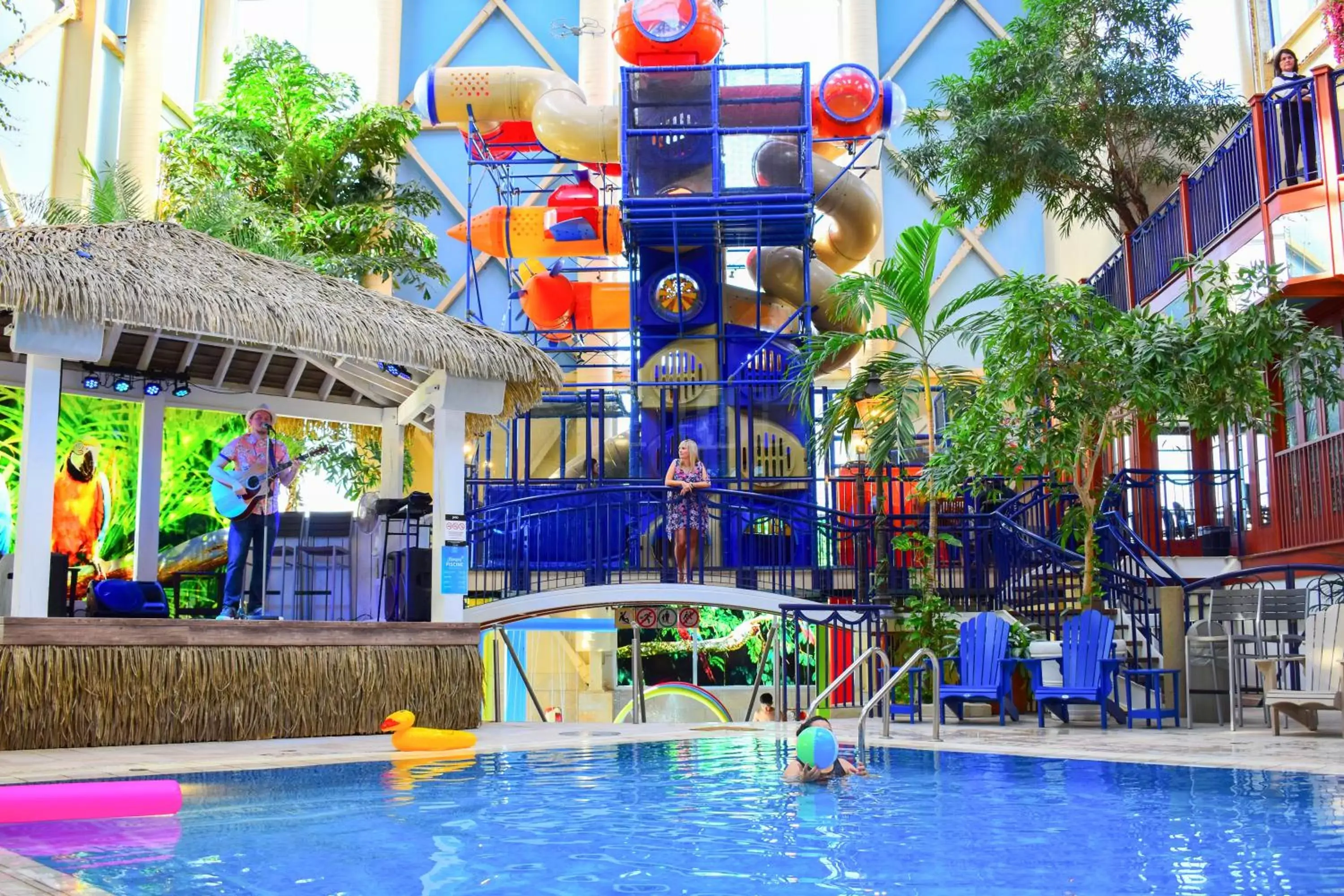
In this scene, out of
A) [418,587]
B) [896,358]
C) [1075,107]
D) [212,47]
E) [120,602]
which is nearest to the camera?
[120,602]

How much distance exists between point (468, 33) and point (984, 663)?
22248 millimetres

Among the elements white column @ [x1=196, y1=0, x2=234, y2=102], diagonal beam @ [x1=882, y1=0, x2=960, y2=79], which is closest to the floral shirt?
white column @ [x1=196, y1=0, x2=234, y2=102]

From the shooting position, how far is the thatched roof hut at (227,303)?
30.4 ft

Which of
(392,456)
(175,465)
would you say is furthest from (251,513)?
(175,465)

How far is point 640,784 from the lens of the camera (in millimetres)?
7555

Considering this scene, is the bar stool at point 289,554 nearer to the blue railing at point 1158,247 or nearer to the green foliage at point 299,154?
the green foliage at point 299,154

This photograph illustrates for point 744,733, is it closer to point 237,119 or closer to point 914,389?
point 914,389

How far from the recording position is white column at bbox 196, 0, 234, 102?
1058 inches

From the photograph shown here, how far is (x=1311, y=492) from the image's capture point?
1412 cm

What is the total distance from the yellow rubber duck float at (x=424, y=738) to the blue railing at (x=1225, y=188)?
10.2 m

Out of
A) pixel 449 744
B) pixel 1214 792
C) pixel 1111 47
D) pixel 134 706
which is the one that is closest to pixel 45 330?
pixel 134 706

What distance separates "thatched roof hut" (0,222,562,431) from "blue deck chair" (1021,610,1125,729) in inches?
195

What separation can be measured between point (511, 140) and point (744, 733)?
13.3 m

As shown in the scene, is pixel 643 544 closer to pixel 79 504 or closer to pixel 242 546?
pixel 242 546
